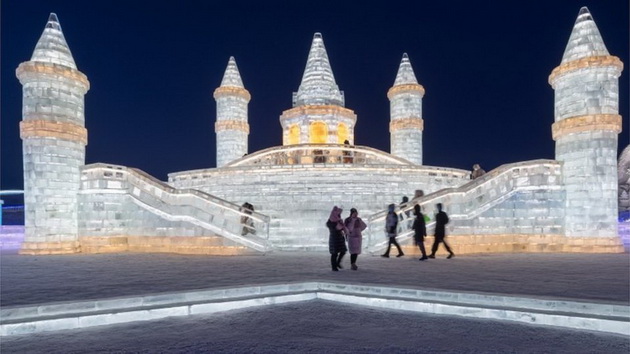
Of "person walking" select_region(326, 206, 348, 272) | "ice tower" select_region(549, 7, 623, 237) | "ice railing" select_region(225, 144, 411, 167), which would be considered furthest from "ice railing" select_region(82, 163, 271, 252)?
"ice tower" select_region(549, 7, 623, 237)

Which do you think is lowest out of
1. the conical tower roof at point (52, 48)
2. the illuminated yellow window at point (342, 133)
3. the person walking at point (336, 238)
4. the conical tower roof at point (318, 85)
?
the person walking at point (336, 238)

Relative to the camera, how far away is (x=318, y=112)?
3036cm

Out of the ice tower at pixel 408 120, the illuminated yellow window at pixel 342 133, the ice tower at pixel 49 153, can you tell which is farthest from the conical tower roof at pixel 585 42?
the ice tower at pixel 49 153

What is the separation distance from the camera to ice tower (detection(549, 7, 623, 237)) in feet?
46.9

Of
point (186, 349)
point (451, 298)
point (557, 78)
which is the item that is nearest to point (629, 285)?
point (451, 298)

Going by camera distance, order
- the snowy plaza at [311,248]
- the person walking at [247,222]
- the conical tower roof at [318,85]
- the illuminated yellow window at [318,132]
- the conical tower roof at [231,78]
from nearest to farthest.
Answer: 1. the snowy plaza at [311,248]
2. the person walking at [247,222]
3. the conical tower roof at [318,85]
4. the illuminated yellow window at [318,132]
5. the conical tower roof at [231,78]

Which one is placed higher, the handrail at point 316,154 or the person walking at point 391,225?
the handrail at point 316,154

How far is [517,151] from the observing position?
2822 inches

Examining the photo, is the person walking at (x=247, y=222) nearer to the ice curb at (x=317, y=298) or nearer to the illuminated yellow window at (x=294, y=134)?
the ice curb at (x=317, y=298)

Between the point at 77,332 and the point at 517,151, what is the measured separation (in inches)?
3038

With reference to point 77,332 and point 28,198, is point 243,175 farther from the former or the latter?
point 77,332

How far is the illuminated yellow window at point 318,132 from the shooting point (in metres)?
30.8

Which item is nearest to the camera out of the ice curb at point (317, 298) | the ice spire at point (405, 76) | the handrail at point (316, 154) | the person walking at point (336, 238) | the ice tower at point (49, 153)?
the ice curb at point (317, 298)

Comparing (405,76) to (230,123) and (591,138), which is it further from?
(591,138)
